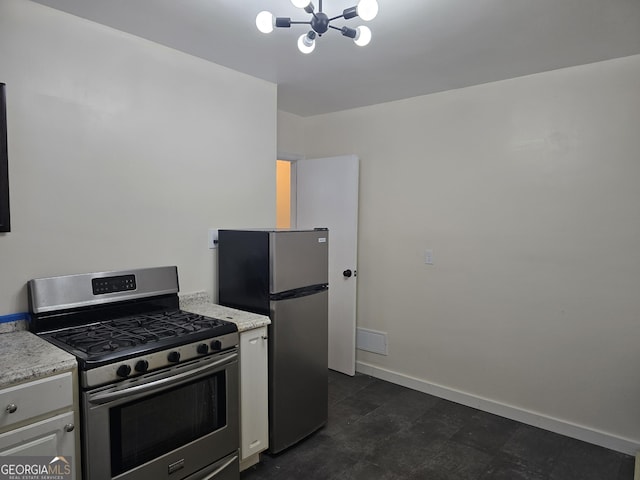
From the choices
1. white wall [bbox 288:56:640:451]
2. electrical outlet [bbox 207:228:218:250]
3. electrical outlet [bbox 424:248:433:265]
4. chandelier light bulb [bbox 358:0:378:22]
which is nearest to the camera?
chandelier light bulb [bbox 358:0:378:22]

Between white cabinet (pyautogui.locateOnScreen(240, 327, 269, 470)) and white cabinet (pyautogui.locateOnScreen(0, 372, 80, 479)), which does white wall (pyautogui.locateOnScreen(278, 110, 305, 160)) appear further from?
white cabinet (pyautogui.locateOnScreen(0, 372, 80, 479))

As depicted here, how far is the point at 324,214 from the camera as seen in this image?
151 inches

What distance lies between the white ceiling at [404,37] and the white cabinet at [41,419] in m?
1.75

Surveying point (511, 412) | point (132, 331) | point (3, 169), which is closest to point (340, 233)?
point (511, 412)

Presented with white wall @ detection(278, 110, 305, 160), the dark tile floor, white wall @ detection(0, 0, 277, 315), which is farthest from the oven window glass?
white wall @ detection(278, 110, 305, 160)

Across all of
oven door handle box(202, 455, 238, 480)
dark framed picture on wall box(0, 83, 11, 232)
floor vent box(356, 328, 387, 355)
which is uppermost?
dark framed picture on wall box(0, 83, 11, 232)

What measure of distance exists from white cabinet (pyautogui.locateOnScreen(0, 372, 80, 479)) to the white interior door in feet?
8.12

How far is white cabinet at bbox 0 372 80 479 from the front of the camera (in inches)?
54.0

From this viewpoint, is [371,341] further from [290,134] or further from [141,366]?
[141,366]

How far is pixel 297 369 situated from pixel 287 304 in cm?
45

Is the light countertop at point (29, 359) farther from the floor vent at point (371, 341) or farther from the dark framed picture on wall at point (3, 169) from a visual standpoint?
the floor vent at point (371, 341)

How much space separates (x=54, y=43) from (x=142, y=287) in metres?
1.33

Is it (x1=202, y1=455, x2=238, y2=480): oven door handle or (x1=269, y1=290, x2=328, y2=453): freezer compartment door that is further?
(x1=269, y1=290, x2=328, y2=453): freezer compartment door

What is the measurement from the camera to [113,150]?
2203 millimetres
